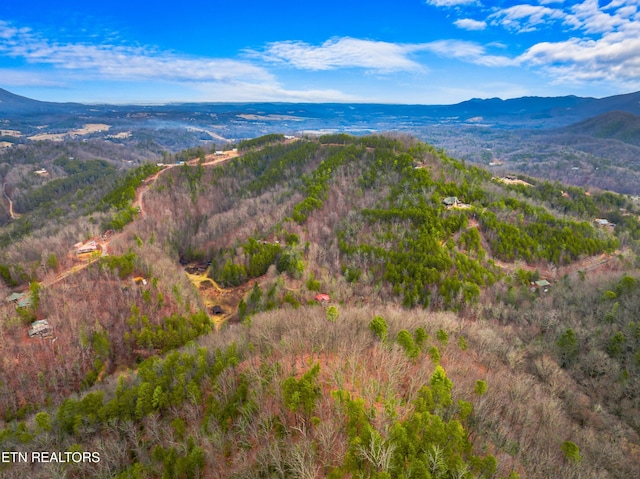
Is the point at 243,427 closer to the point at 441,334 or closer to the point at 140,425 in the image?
the point at 140,425

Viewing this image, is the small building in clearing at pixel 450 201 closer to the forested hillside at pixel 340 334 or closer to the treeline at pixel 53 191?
the forested hillside at pixel 340 334

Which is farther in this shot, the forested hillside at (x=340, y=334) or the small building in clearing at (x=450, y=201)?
the small building in clearing at (x=450, y=201)

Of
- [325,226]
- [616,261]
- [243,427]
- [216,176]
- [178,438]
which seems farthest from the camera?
[216,176]

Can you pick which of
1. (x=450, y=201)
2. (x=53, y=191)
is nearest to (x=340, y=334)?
(x=450, y=201)

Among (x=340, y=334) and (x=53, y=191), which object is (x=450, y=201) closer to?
(x=340, y=334)

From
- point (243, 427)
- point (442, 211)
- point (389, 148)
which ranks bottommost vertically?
point (243, 427)

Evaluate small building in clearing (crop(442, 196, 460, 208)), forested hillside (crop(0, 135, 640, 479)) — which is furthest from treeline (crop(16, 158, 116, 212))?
small building in clearing (crop(442, 196, 460, 208))

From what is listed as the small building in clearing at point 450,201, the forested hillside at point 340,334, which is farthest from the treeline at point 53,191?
the small building in clearing at point 450,201

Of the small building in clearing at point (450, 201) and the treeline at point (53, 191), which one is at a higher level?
the small building in clearing at point (450, 201)

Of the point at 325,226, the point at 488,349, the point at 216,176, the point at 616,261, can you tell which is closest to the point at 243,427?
the point at 488,349
